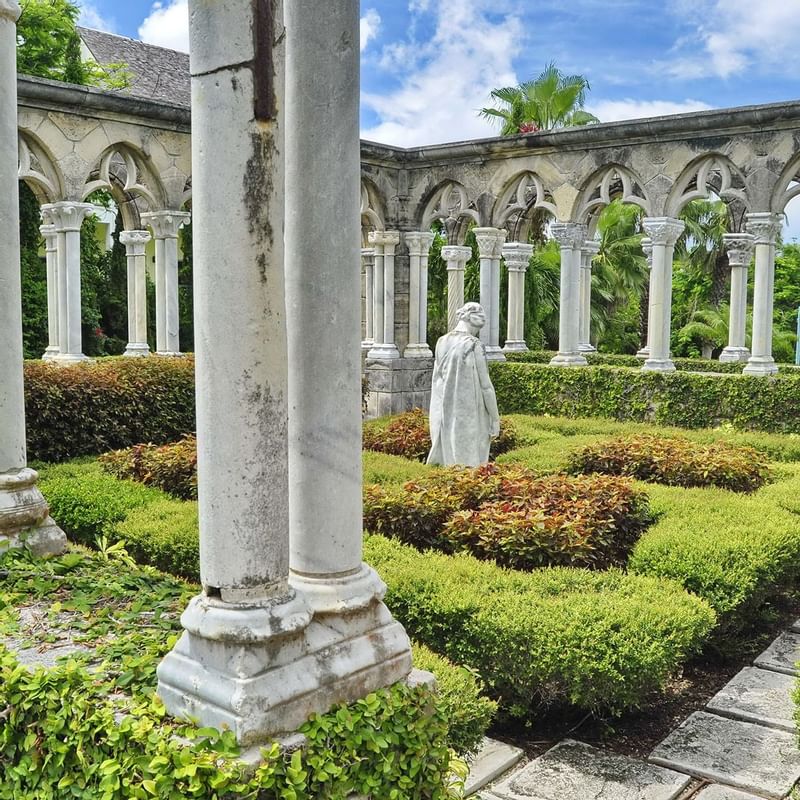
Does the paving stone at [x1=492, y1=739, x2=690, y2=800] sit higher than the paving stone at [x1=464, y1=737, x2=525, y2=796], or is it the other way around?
the paving stone at [x1=492, y1=739, x2=690, y2=800]

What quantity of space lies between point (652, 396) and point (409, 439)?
15.4 ft

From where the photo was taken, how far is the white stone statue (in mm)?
8367

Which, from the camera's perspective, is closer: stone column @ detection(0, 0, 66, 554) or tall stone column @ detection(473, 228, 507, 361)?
stone column @ detection(0, 0, 66, 554)

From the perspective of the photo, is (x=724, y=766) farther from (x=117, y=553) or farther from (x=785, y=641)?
(x=117, y=553)

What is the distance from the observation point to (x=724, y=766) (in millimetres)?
4043

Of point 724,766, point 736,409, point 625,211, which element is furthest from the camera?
point 625,211

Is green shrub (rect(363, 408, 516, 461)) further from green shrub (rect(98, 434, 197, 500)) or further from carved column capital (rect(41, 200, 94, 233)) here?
carved column capital (rect(41, 200, 94, 233))

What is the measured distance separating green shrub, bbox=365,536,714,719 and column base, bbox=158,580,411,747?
59.8 inches

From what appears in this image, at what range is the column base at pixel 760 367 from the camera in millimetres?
12945

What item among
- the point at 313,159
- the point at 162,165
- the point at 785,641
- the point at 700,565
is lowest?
the point at 785,641

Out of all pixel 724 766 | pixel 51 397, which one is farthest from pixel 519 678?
pixel 51 397

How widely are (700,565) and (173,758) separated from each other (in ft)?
12.3

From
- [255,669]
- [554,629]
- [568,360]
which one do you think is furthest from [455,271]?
[255,669]

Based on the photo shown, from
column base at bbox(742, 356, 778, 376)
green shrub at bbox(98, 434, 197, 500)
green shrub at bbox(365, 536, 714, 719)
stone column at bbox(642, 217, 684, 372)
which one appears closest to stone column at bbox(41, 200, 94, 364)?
green shrub at bbox(98, 434, 197, 500)
